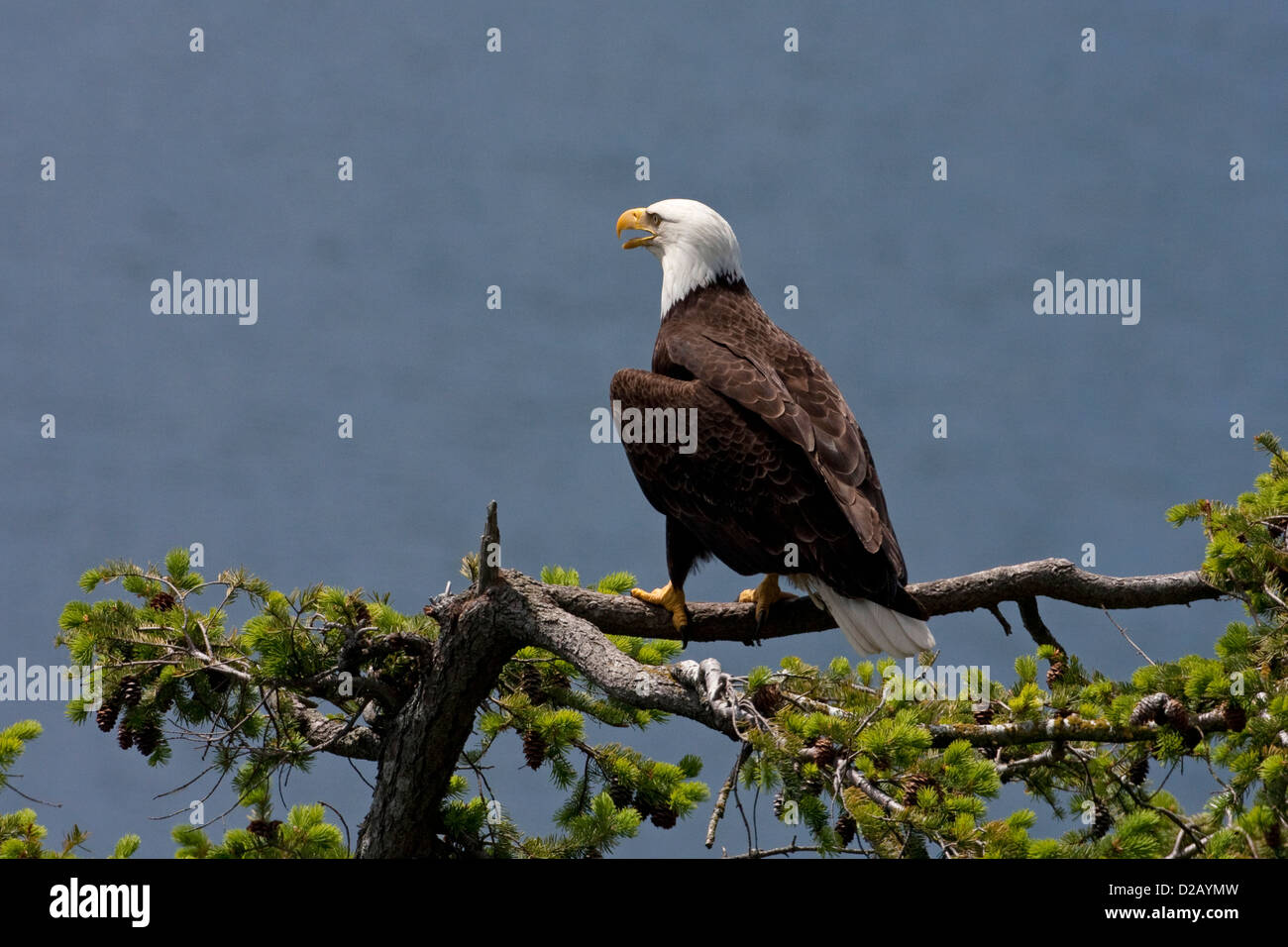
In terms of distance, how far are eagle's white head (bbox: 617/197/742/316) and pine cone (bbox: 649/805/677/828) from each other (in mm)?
2507

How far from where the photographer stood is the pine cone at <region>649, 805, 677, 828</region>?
15.6ft

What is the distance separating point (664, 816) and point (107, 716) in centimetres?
218

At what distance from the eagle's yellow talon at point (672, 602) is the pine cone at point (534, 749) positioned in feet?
2.61

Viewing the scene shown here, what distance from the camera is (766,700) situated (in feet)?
13.0

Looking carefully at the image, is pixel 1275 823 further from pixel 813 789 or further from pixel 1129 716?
pixel 813 789

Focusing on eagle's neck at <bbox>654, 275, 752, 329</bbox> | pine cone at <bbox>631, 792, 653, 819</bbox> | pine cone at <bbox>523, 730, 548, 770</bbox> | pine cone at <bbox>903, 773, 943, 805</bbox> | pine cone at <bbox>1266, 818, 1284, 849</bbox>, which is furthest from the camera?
eagle's neck at <bbox>654, 275, 752, 329</bbox>

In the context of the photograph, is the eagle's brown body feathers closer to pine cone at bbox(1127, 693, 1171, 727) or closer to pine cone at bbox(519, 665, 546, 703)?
pine cone at bbox(519, 665, 546, 703)

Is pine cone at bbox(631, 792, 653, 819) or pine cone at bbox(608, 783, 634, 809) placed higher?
pine cone at bbox(608, 783, 634, 809)

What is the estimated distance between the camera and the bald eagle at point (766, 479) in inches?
192

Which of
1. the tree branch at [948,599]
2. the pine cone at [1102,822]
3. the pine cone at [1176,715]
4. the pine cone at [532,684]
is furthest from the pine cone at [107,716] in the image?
the pine cone at [1176,715]

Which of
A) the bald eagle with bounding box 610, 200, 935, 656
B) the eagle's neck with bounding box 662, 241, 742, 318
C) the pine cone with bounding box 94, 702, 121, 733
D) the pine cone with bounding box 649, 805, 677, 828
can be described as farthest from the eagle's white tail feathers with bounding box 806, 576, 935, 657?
the pine cone with bounding box 94, 702, 121, 733
